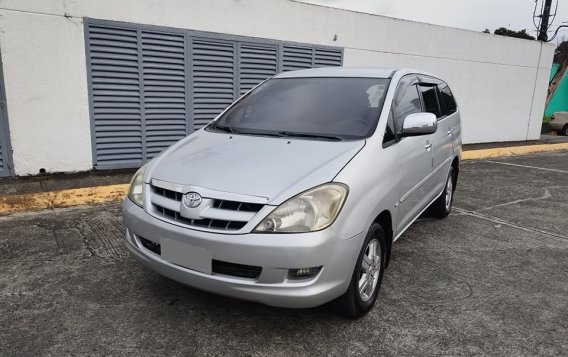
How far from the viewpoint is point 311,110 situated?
3.39 m

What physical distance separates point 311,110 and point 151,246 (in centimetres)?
156

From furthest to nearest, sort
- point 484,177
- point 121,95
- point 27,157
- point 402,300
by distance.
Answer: point 484,177
point 121,95
point 27,157
point 402,300

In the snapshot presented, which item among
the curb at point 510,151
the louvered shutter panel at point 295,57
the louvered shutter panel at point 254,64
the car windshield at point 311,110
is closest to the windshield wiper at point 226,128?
the car windshield at point 311,110

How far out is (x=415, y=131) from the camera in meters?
3.17

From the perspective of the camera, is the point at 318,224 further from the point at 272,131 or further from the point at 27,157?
the point at 27,157

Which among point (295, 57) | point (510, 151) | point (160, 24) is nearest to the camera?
point (160, 24)

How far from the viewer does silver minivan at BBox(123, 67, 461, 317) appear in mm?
2332

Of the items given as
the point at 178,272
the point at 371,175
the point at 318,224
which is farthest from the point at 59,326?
the point at 371,175

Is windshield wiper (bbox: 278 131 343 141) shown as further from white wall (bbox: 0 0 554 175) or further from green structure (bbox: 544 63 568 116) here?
green structure (bbox: 544 63 568 116)

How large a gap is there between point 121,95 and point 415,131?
4.66 meters

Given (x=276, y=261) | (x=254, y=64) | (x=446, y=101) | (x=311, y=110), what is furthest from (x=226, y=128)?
(x=254, y=64)

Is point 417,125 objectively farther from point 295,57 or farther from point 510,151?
point 510,151

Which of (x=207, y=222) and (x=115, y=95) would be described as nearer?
(x=207, y=222)

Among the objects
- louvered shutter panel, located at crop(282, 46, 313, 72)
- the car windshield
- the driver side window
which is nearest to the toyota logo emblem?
the car windshield
